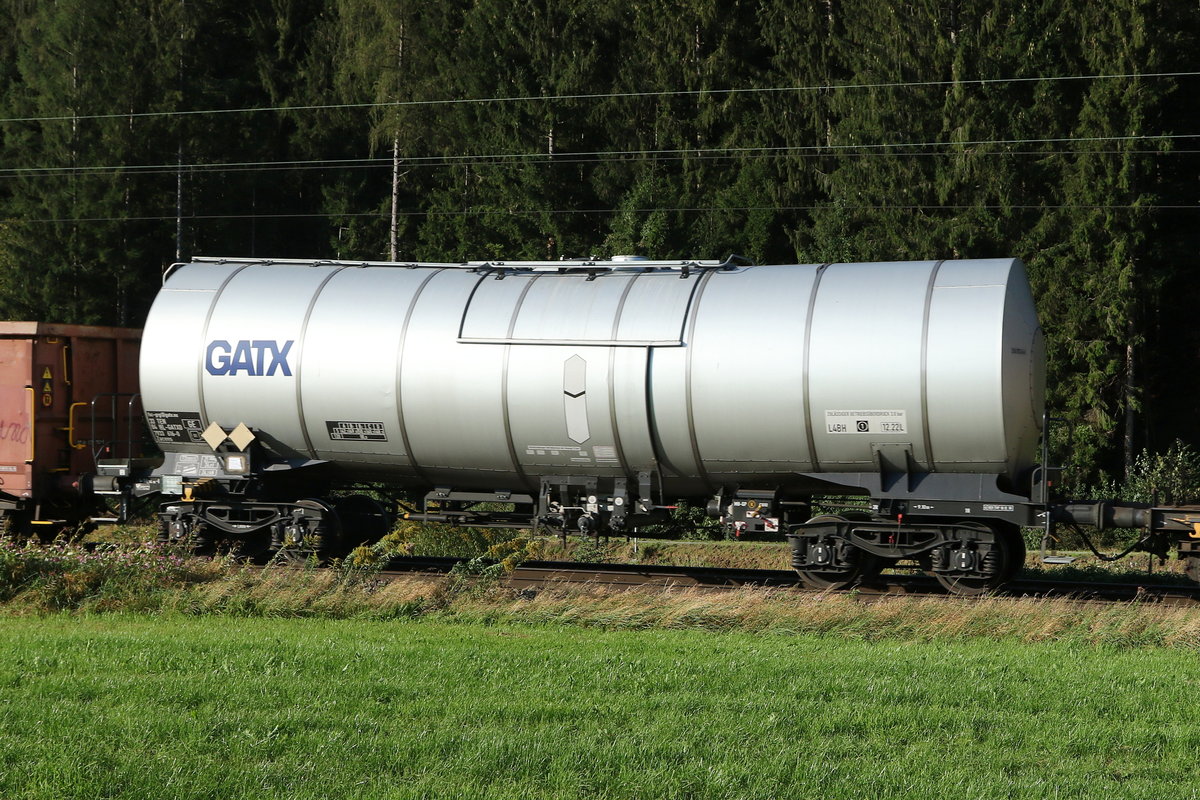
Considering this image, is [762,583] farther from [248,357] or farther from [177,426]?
[177,426]

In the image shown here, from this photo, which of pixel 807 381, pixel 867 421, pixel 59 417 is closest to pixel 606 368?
pixel 807 381

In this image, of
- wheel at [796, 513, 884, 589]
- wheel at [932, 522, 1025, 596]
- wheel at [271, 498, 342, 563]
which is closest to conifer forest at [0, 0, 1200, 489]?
wheel at [932, 522, 1025, 596]

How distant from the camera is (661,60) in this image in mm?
33750

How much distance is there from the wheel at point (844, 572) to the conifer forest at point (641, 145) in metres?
15.1

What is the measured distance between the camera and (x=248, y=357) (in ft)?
48.4

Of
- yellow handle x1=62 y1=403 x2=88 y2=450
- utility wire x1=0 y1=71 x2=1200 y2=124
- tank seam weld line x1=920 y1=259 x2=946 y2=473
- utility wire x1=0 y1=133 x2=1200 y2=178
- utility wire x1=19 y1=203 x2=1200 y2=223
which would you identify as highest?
utility wire x1=0 y1=71 x2=1200 y2=124

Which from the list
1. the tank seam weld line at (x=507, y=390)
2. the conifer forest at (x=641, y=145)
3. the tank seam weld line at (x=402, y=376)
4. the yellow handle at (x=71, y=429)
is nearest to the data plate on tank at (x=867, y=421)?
the tank seam weld line at (x=507, y=390)

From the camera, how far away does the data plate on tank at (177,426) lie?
49.9ft

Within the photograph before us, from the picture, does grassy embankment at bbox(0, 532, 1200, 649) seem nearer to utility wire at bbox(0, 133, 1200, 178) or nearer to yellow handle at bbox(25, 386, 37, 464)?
yellow handle at bbox(25, 386, 37, 464)

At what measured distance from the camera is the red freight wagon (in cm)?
1575

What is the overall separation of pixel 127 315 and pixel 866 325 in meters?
34.2

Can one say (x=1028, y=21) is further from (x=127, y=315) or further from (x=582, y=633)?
(x=127, y=315)

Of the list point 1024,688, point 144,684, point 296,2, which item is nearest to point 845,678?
point 1024,688

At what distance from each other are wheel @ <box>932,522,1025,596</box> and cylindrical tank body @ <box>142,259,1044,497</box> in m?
0.74
